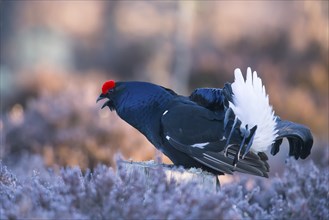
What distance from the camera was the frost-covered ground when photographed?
10.1 feet

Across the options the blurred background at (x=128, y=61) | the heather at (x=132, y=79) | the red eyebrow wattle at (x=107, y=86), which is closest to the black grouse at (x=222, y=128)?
the heather at (x=132, y=79)

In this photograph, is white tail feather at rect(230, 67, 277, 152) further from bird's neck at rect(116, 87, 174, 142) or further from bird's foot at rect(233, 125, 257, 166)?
bird's neck at rect(116, 87, 174, 142)

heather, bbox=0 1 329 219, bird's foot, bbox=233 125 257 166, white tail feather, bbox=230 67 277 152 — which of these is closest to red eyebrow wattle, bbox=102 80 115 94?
heather, bbox=0 1 329 219

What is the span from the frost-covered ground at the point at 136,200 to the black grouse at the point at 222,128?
36 centimetres

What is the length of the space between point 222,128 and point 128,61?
62.0 feet

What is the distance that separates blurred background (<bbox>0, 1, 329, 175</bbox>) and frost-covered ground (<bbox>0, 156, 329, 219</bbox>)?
3.60 metres

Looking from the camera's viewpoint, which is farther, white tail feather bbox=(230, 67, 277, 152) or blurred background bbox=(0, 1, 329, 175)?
blurred background bbox=(0, 1, 329, 175)

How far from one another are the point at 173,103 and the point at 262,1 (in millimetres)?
22270

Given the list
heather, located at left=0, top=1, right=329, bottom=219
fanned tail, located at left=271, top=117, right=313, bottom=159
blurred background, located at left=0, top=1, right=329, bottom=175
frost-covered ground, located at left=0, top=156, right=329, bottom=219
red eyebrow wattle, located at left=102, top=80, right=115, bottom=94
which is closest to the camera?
frost-covered ground, located at left=0, top=156, right=329, bottom=219

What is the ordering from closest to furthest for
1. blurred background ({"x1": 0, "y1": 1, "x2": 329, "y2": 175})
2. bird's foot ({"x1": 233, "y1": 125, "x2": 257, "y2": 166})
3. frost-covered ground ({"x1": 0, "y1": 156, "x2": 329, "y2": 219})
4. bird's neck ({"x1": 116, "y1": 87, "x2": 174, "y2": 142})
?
1. frost-covered ground ({"x1": 0, "y1": 156, "x2": 329, "y2": 219})
2. bird's foot ({"x1": 233, "y1": 125, "x2": 257, "y2": 166})
3. bird's neck ({"x1": 116, "y1": 87, "x2": 174, "y2": 142})
4. blurred background ({"x1": 0, "y1": 1, "x2": 329, "y2": 175})

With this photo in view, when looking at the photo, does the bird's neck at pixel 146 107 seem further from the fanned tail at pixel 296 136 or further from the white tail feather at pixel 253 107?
the fanned tail at pixel 296 136

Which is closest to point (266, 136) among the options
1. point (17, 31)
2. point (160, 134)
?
point (160, 134)

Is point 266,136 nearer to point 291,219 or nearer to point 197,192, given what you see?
point 291,219

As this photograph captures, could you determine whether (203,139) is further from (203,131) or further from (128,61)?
(128,61)
